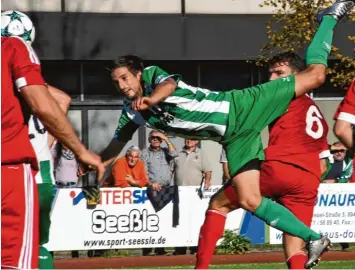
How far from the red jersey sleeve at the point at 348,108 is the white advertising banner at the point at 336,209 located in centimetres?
873

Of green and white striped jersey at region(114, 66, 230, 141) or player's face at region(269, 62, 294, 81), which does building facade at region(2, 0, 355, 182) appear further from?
green and white striped jersey at region(114, 66, 230, 141)

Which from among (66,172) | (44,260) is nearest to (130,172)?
(66,172)

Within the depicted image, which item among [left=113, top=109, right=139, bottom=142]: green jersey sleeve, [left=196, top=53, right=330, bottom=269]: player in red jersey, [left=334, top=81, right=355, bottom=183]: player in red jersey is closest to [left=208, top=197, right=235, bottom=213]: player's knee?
[left=196, top=53, right=330, bottom=269]: player in red jersey

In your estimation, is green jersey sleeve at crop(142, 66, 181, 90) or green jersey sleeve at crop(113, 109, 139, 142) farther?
green jersey sleeve at crop(113, 109, 139, 142)

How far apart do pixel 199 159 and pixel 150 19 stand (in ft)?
23.2

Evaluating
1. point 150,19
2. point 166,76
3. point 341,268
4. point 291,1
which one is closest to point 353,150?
point 166,76

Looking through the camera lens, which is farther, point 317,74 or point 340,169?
point 340,169

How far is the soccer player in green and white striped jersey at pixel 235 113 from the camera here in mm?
9664

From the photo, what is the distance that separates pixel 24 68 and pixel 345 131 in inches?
154

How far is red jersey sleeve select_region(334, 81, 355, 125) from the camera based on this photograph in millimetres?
9625

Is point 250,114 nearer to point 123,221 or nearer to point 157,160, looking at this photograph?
point 123,221

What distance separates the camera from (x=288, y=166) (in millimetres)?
10836

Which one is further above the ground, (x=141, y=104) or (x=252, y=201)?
(x=141, y=104)

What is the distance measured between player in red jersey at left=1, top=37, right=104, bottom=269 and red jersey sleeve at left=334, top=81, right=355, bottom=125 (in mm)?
3521
